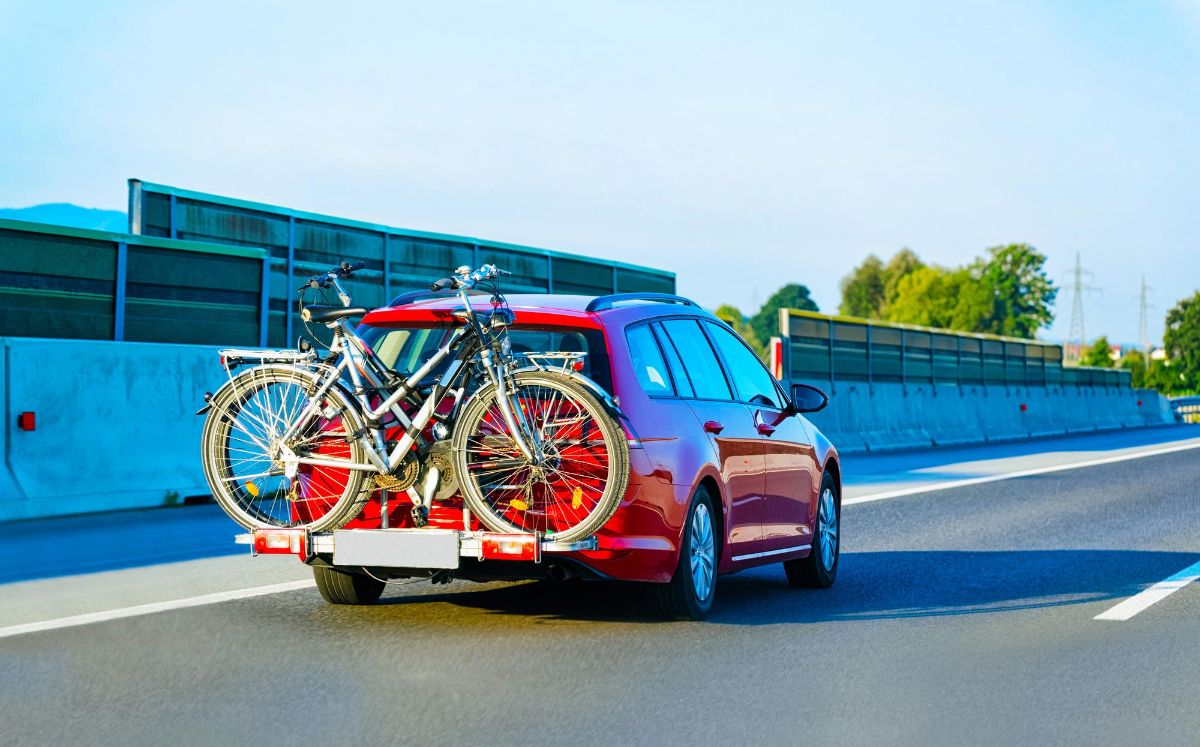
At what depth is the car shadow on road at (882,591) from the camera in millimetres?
8898

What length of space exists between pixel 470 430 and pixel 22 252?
9.23m

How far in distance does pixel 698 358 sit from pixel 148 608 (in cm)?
314

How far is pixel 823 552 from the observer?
1023 centimetres

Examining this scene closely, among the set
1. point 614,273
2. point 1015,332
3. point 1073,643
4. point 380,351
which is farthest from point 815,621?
point 1015,332

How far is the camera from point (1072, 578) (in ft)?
35.3

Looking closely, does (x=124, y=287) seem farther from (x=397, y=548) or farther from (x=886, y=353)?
(x=886, y=353)

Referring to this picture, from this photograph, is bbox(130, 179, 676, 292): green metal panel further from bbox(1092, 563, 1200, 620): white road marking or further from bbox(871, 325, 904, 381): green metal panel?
bbox(1092, 563, 1200, 620): white road marking

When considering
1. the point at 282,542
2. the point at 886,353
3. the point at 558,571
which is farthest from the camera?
the point at 886,353

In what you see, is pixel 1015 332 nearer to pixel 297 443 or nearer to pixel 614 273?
pixel 614 273

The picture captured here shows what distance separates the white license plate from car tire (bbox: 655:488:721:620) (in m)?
1.17

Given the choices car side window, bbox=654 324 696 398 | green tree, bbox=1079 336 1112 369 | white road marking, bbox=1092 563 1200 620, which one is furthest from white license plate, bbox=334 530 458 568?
green tree, bbox=1079 336 1112 369

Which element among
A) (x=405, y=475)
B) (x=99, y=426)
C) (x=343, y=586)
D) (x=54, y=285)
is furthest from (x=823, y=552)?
(x=54, y=285)

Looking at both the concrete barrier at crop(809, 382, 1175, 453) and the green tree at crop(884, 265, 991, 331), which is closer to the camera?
the concrete barrier at crop(809, 382, 1175, 453)

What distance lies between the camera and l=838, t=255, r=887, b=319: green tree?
18025cm
